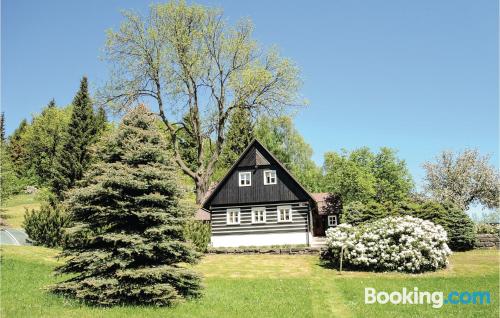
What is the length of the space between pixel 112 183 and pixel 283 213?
2352 centimetres

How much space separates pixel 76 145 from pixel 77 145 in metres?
0.10

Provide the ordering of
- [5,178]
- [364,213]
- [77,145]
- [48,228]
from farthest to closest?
1. [77,145]
2. [364,213]
3. [48,228]
4. [5,178]

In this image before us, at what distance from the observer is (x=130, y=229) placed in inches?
521

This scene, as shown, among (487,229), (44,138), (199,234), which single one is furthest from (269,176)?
(44,138)

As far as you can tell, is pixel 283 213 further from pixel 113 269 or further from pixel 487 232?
pixel 113 269

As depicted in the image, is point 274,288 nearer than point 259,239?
Yes

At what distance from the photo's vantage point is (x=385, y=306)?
1455cm

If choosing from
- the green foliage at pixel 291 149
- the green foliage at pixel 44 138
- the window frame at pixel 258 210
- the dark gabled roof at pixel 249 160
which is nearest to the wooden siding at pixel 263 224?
the window frame at pixel 258 210

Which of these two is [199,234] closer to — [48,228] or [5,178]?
[48,228]

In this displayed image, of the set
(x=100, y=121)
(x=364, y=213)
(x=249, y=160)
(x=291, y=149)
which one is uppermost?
(x=100, y=121)

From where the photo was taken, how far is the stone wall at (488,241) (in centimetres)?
3138

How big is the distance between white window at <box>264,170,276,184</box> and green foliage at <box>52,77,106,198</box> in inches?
650

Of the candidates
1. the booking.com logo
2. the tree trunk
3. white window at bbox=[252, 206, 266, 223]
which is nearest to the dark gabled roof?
the tree trunk

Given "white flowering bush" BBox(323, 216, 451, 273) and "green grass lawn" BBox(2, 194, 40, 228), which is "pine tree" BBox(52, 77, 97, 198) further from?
"white flowering bush" BBox(323, 216, 451, 273)
